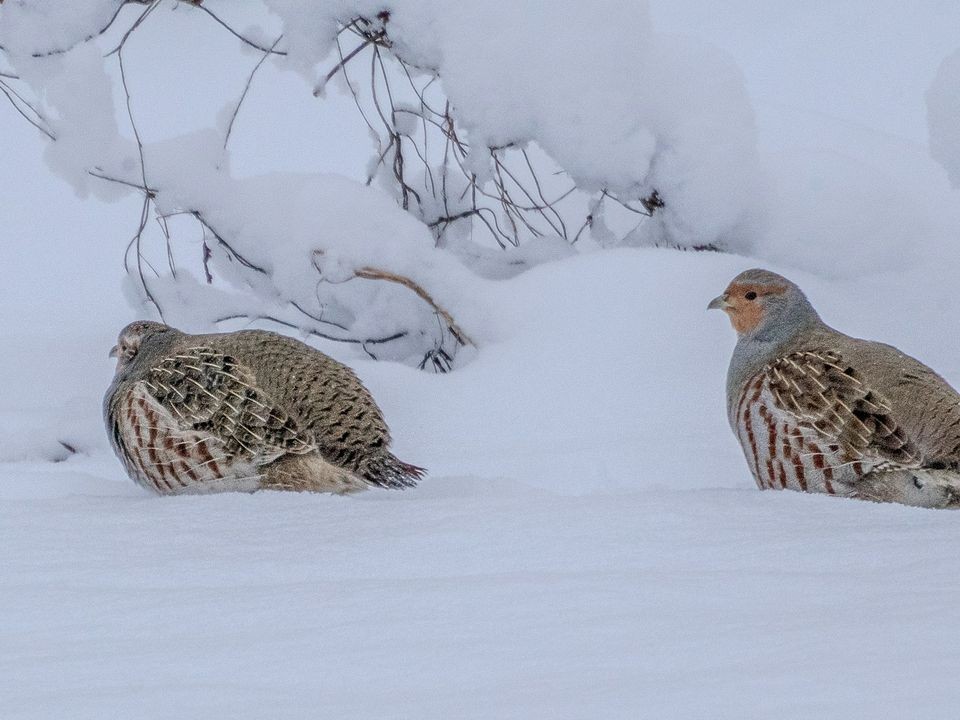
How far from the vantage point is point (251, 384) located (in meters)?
3.59

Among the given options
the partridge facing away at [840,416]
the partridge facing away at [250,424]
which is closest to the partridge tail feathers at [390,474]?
the partridge facing away at [250,424]

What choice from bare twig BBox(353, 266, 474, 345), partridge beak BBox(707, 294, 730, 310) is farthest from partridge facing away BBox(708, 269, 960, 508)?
bare twig BBox(353, 266, 474, 345)

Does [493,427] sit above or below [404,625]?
above

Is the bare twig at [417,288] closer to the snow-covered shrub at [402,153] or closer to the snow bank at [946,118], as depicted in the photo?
the snow-covered shrub at [402,153]

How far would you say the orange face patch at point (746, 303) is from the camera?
11.7 ft

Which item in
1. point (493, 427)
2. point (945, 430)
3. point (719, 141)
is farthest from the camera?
point (719, 141)

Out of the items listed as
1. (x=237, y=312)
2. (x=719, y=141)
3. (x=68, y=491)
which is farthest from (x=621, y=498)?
(x=237, y=312)

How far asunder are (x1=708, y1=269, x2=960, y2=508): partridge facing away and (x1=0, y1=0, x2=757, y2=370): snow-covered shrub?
125 cm

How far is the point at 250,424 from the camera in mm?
3504

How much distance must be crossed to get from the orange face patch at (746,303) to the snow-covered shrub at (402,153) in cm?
104

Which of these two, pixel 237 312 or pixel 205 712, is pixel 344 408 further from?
pixel 205 712

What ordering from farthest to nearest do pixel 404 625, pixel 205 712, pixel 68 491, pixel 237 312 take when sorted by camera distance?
pixel 237 312 → pixel 68 491 → pixel 404 625 → pixel 205 712

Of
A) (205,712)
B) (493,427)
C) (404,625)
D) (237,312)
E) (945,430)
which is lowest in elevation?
(205,712)

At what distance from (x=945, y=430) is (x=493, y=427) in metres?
1.53
